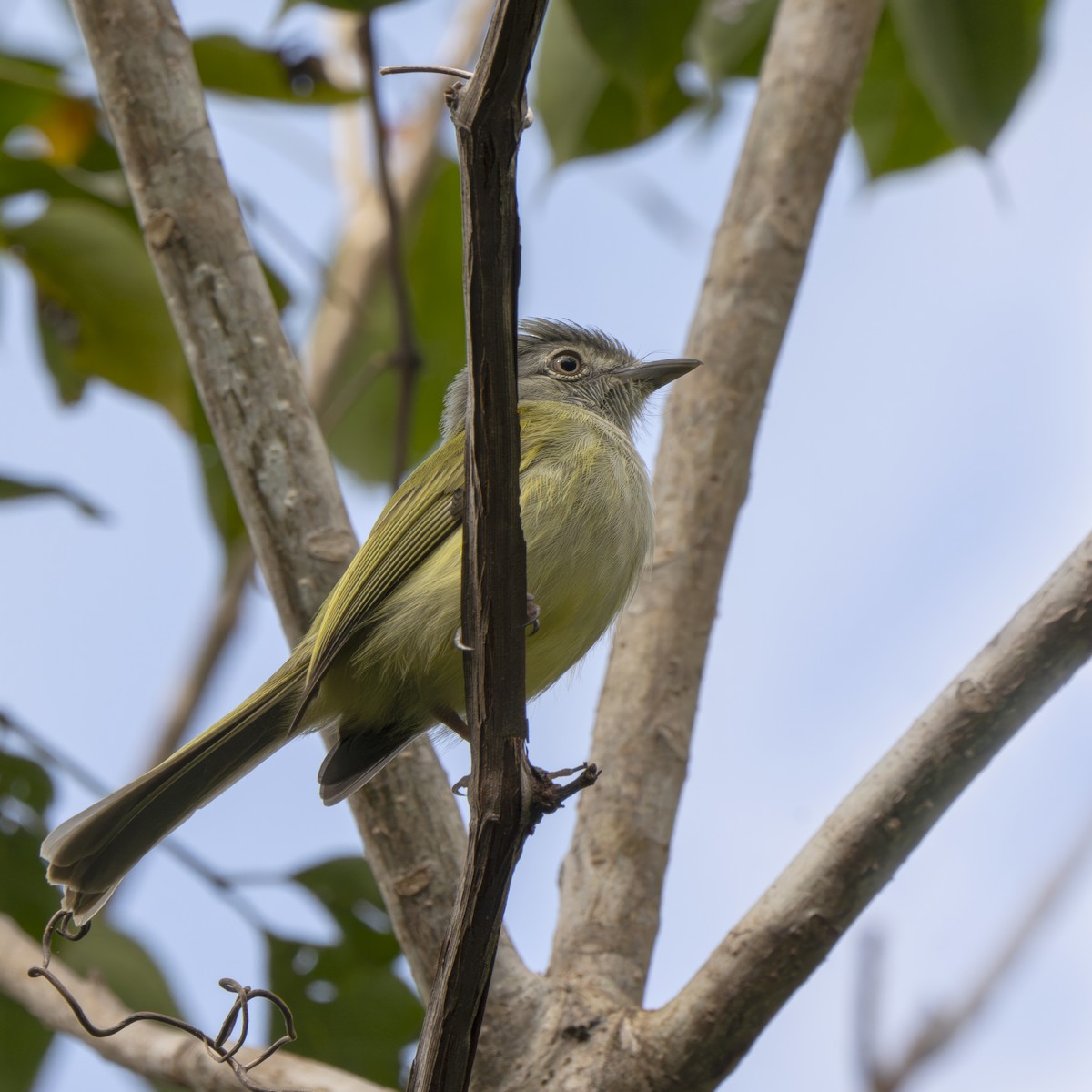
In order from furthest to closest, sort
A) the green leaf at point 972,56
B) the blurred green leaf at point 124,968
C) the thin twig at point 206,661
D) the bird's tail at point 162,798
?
the thin twig at point 206,661 → the green leaf at point 972,56 → the blurred green leaf at point 124,968 → the bird's tail at point 162,798

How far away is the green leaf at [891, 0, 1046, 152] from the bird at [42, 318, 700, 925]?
4.26 ft

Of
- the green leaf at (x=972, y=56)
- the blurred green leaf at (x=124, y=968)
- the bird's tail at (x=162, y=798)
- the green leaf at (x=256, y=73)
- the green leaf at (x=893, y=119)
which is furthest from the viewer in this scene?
the green leaf at (x=893, y=119)

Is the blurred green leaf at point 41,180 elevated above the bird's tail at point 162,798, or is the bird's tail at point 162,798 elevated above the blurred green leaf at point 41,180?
the blurred green leaf at point 41,180

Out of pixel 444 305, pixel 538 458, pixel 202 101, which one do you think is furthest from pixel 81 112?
pixel 538 458

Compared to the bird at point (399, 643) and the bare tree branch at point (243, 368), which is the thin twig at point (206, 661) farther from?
the bird at point (399, 643)

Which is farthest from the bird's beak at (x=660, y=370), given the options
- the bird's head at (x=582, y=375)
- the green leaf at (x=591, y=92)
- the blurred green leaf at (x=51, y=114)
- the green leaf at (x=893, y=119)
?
the blurred green leaf at (x=51, y=114)

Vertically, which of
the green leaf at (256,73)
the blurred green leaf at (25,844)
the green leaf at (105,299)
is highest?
the green leaf at (256,73)

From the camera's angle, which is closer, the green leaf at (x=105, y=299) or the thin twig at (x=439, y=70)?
the thin twig at (x=439, y=70)

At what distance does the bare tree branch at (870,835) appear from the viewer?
2324 mm

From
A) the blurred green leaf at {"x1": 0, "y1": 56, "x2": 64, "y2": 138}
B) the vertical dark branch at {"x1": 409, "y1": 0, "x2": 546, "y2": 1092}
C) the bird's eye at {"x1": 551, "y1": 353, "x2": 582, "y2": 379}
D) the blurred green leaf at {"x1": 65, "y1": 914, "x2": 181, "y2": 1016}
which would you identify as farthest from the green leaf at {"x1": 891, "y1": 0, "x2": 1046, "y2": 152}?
the blurred green leaf at {"x1": 65, "y1": 914, "x2": 181, "y2": 1016}

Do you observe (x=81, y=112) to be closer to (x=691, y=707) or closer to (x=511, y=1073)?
(x=691, y=707)

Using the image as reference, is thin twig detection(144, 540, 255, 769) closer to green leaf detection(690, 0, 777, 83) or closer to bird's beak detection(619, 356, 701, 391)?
bird's beak detection(619, 356, 701, 391)

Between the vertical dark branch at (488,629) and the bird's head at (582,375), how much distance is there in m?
1.91

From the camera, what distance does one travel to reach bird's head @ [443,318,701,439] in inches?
158
